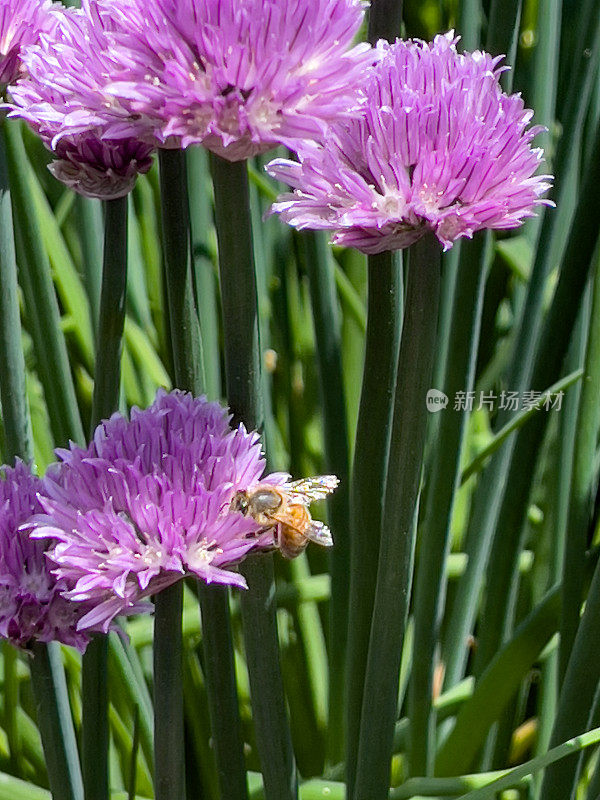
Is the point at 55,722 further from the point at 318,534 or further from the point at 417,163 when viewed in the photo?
the point at 417,163

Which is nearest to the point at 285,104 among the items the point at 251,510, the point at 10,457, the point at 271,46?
the point at 271,46

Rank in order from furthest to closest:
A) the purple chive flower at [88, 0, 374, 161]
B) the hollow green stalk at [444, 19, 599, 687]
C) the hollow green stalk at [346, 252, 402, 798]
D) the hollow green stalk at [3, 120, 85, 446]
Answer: the hollow green stalk at [444, 19, 599, 687] < the hollow green stalk at [3, 120, 85, 446] < the hollow green stalk at [346, 252, 402, 798] < the purple chive flower at [88, 0, 374, 161]

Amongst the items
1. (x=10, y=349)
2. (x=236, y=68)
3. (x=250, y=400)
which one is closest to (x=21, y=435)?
(x=10, y=349)

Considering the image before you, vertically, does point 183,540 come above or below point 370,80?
below

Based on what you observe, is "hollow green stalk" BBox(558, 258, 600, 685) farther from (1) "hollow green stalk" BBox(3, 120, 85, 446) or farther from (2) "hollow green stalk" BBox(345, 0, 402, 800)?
(1) "hollow green stalk" BBox(3, 120, 85, 446)

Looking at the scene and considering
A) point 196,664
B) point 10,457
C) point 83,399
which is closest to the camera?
point 10,457

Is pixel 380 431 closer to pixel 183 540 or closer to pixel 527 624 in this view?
pixel 183 540

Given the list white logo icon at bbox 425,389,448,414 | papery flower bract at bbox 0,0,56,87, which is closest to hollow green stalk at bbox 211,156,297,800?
papery flower bract at bbox 0,0,56,87
